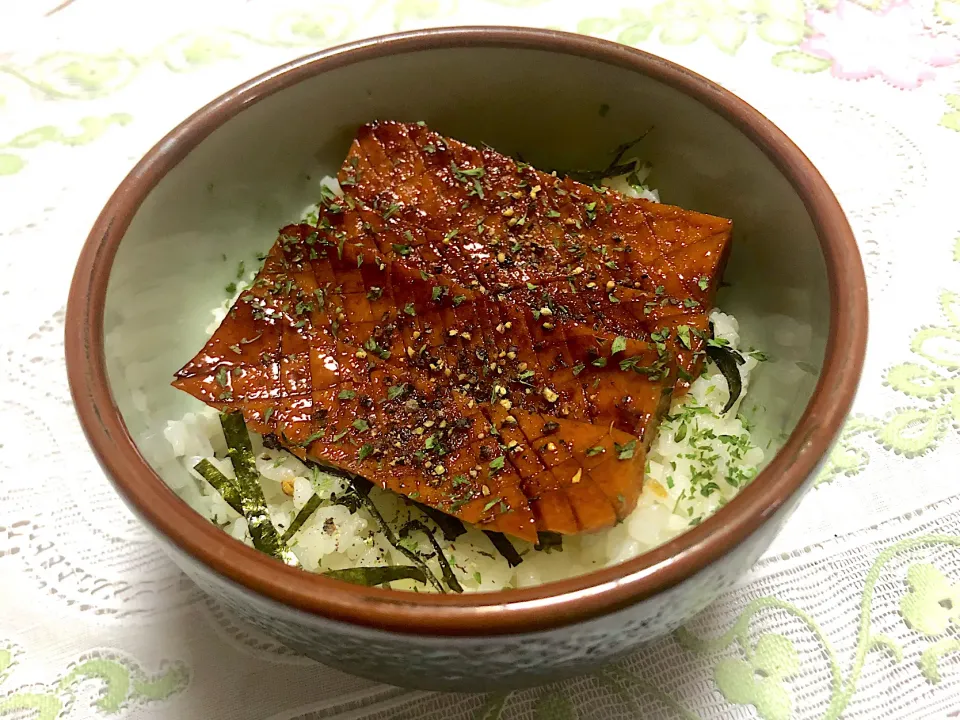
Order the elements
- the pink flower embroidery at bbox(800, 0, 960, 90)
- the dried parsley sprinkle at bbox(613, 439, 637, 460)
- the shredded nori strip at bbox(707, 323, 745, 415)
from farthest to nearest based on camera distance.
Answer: the pink flower embroidery at bbox(800, 0, 960, 90) → the shredded nori strip at bbox(707, 323, 745, 415) → the dried parsley sprinkle at bbox(613, 439, 637, 460)

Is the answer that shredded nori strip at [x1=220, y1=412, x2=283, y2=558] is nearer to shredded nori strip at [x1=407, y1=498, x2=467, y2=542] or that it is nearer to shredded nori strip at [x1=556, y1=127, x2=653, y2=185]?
shredded nori strip at [x1=407, y1=498, x2=467, y2=542]

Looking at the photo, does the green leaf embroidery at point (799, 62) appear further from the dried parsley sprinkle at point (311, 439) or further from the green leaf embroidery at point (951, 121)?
the dried parsley sprinkle at point (311, 439)

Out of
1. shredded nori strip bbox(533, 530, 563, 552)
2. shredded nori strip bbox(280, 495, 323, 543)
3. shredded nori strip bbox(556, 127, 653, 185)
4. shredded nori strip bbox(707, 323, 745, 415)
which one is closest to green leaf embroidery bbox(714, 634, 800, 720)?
shredded nori strip bbox(533, 530, 563, 552)

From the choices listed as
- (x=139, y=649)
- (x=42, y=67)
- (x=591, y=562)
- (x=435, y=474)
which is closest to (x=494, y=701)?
(x=591, y=562)

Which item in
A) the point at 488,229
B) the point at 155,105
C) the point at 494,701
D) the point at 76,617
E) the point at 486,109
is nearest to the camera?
the point at 494,701

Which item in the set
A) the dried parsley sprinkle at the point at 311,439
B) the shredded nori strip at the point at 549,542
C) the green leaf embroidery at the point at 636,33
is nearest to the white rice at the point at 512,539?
the shredded nori strip at the point at 549,542

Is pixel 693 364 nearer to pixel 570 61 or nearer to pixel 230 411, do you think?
pixel 570 61
